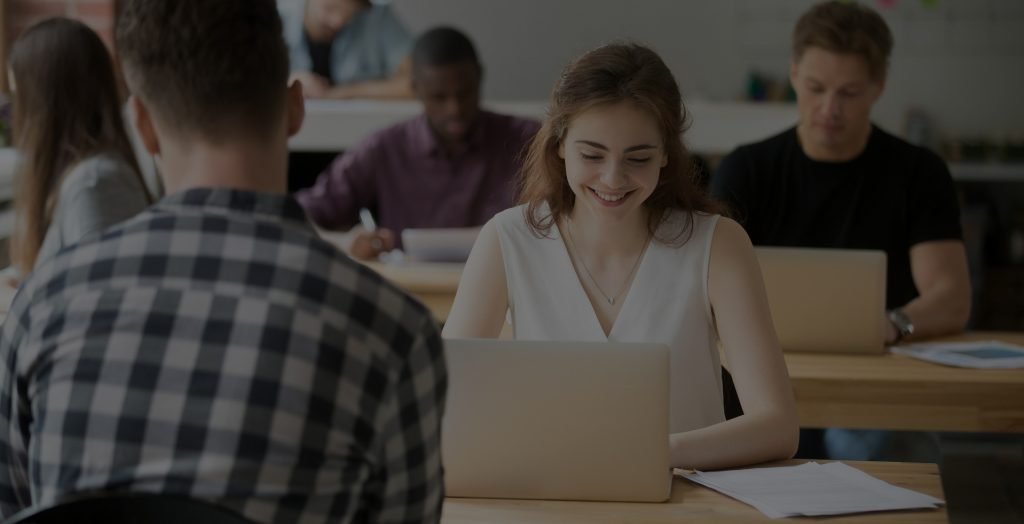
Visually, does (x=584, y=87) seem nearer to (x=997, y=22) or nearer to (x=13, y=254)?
(x=13, y=254)

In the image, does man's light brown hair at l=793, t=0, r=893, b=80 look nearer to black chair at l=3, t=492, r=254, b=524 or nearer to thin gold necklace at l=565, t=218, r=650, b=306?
thin gold necklace at l=565, t=218, r=650, b=306

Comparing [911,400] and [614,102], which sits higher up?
[614,102]

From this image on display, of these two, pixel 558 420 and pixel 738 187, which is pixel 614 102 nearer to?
pixel 558 420

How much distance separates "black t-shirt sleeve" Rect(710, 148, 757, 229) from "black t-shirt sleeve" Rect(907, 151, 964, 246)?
36cm

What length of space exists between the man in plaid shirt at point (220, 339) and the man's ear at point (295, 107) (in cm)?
5

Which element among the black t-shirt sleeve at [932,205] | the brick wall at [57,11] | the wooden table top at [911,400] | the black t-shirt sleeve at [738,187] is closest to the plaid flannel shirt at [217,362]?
the wooden table top at [911,400]

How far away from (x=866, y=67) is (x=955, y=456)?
190 centimetres

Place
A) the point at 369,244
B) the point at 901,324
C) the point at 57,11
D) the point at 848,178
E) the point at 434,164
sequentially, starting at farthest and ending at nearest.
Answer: the point at 57,11 < the point at 434,164 < the point at 369,244 < the point at 848,178 < the point at 901,324

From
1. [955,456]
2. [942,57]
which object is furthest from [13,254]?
[942,57]

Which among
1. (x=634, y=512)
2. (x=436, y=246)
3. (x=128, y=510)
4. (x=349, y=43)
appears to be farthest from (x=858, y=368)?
(x=349, y=43)

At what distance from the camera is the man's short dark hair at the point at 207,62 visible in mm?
1138

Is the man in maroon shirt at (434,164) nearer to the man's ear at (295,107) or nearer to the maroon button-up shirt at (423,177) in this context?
the maroon button-up shirt at (423,177)

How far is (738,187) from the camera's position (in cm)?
311

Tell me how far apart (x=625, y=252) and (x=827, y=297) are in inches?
24.1
